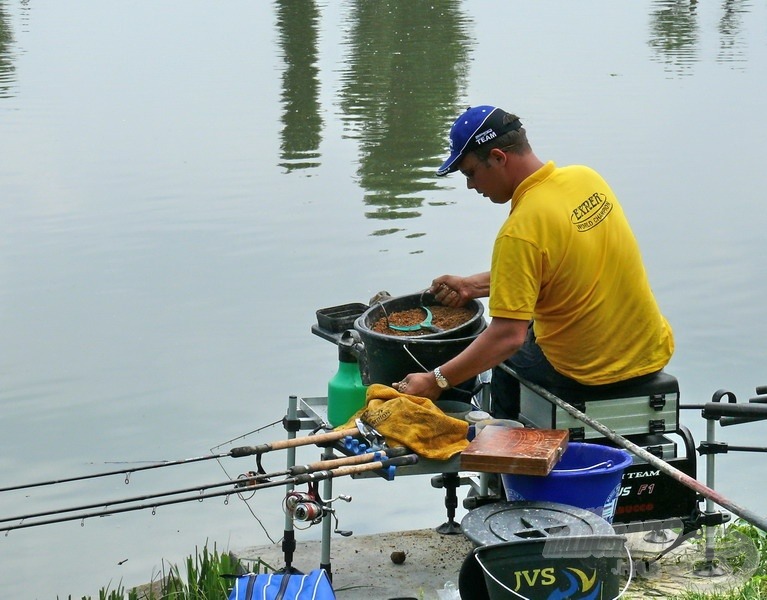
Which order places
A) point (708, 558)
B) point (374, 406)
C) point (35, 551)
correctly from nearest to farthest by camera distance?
point (374, 406), point (708, 558), point (35, 551)

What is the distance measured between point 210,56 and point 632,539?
733 inches

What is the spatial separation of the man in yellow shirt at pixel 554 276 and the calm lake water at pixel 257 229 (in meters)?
1.83

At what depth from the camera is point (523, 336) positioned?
3871 millimetres

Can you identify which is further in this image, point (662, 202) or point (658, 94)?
point (658, 94)

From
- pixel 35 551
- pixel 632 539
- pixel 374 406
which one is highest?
pixel 374 406

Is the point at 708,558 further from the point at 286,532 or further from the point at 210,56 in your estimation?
the point at 210,56

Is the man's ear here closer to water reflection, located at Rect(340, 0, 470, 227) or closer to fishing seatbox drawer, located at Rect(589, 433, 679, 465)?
fishing seatbox drawer, located at Rect(589, 433, 679, 465)

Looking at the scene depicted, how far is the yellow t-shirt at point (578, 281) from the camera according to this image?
3.88m

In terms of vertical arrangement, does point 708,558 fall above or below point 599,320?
below

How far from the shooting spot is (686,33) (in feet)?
79.3

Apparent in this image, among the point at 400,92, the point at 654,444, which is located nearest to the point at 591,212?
the point at 654,444

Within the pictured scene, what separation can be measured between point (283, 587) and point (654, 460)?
1166mm

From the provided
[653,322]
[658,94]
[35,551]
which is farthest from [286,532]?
[658,94]

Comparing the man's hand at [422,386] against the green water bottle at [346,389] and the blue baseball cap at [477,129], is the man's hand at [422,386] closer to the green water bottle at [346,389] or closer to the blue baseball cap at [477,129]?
the green water bottle at [346,389]
